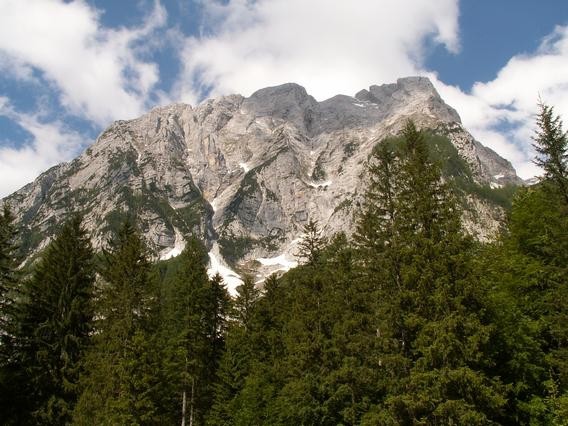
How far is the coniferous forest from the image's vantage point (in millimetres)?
19219

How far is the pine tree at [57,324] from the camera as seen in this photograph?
29.0 m

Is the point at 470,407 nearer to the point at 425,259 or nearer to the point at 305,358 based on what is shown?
the point at 425,259

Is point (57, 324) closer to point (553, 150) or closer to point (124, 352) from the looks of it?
point (124, 352)

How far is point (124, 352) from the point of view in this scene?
26.0 m

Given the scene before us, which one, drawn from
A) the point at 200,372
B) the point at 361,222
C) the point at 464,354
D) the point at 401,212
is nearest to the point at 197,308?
the point at 200,372

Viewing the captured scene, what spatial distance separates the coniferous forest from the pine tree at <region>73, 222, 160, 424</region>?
10 centimetres

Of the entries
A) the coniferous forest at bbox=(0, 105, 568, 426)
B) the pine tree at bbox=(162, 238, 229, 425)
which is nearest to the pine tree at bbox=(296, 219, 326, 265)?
the coniferous forest at bbox=(0, 105, 568, 426)

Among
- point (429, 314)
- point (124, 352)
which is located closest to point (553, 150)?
point (429, 314)

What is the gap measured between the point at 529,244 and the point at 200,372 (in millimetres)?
25170

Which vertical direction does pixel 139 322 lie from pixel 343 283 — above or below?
below

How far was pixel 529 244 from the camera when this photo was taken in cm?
2734

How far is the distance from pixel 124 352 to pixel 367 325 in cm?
1370

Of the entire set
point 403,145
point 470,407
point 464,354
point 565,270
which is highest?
point 403,145

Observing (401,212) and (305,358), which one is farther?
(305,358)
